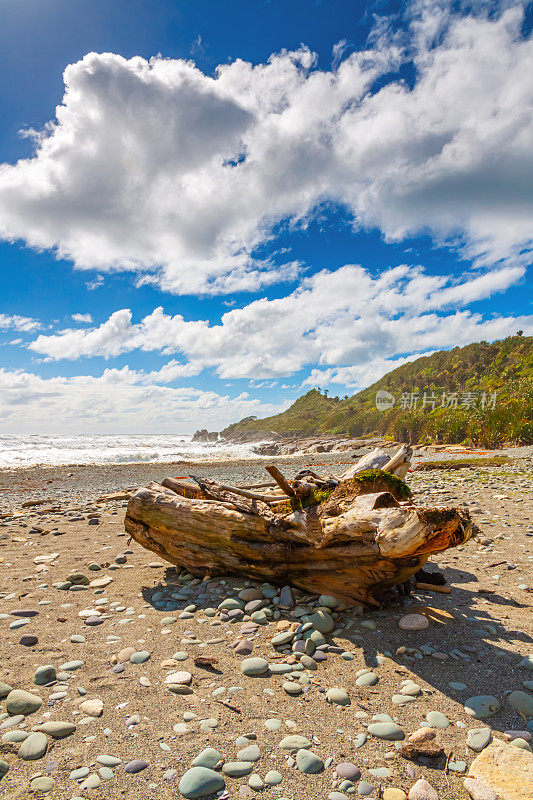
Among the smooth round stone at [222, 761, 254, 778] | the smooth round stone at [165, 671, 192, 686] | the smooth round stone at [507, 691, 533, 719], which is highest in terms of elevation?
the smooth round stone at [222, 761, 254, 778]

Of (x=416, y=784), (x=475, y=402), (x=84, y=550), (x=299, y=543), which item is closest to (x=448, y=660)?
(x=416, y=784)

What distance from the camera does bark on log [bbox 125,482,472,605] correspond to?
11.8ft

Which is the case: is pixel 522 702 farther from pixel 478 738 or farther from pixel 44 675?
pixel 44 675

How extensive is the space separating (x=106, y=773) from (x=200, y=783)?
1.98 feet

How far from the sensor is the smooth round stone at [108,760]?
8.01 ft

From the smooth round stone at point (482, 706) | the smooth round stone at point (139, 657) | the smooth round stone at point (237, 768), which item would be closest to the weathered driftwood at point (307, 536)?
the smooth round stone at point (482, 706)

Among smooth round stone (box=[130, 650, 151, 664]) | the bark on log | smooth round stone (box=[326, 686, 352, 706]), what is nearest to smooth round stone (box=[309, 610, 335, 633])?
the bark on log

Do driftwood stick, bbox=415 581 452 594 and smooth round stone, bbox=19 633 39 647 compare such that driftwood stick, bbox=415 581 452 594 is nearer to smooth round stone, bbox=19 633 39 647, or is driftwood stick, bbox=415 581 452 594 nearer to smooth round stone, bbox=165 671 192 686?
smooth round stone, bbox=165 671 192 686

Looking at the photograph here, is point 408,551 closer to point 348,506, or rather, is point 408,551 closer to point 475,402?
point 348,506

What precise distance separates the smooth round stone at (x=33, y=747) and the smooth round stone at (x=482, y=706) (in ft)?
9.93

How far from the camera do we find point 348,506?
15.4 feet

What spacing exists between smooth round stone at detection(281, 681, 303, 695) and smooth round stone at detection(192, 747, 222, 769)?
2.80 feet

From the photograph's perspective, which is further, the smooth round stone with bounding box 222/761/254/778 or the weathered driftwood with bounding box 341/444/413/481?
the weathered driftwood with bounding box 341/444/413/481

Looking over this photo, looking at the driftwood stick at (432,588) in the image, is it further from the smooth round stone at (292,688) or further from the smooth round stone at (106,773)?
the smooth round stone at (106,773)
